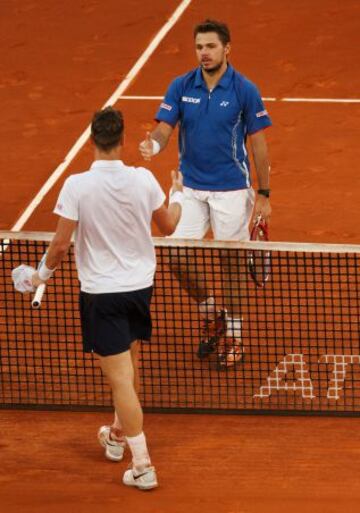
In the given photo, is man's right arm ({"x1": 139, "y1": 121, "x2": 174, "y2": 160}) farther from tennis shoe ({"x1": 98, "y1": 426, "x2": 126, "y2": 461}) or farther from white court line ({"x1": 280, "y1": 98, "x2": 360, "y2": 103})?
white court line ({"x1": 280, "y1": 98, "x2": 360, "y2": 103})

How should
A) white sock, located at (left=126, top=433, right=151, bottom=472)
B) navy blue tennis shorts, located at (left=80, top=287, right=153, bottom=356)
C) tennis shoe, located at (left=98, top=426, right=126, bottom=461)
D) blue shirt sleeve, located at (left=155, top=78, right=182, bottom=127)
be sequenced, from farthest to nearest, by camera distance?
blue shirt sleeve, located at (left=155, top=78, right=182, bottom=127)
tennis shoe, located at (left=98, top=426, right=126, bottom=461)
white sock, located at (left=126, top=433, right=151, bottom=472)
navy blue tennis shorts, located at (left=80, top=287, right=153, bottom=356)

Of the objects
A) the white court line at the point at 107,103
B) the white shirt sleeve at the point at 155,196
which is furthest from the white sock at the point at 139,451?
the white court line at the point at 107,103

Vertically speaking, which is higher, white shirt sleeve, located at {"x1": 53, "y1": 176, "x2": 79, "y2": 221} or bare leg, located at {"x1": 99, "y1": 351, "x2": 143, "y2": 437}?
white shirt sleeve, located at {"x1": 53, "y1": 176, "x2": 79, "y2": 221}

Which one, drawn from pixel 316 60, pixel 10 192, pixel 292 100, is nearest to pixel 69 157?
pixel 10 192

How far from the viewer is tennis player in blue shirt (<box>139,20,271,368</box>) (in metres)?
8.65

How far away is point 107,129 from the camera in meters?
6.86

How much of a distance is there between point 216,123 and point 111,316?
200cm

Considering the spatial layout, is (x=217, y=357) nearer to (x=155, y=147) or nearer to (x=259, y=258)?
(x=259, y=258)

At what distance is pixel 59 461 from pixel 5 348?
1.50 metres

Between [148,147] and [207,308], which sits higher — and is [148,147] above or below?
above

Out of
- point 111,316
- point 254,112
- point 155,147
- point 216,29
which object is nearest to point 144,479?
point 111,316

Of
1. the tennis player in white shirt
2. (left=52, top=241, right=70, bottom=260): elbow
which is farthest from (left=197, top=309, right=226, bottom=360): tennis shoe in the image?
(left=52, top=241, right=70, bottom=260): elbow

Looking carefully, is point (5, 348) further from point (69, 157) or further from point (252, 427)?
point (69, 157)

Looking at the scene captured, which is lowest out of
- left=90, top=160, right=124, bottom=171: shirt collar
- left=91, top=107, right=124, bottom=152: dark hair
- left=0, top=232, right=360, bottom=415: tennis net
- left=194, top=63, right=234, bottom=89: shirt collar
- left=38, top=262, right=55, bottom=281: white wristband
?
left=0, top=232, right=360, bottom=415: tennis net
